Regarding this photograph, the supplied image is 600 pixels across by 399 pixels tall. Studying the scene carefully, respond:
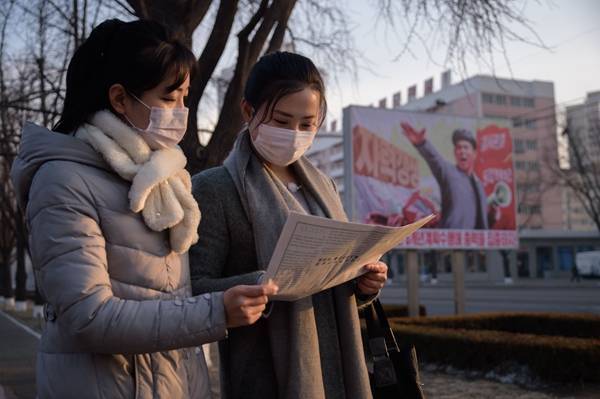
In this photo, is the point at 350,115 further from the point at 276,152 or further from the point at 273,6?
the point at 276,152

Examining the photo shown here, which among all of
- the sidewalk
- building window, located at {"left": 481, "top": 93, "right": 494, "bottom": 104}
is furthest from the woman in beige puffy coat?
building window, located at {"left": 481, "top": 93, "right": 494, "bottom": 104}

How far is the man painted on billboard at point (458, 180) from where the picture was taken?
554 inches

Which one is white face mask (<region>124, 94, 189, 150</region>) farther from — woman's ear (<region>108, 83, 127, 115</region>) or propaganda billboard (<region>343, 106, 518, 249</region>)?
propaganda billboard (<region>343, 106, 518, 249</region>)

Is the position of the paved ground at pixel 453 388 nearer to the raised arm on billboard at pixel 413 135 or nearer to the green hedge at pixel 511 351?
the green hedge at pixel 511 351

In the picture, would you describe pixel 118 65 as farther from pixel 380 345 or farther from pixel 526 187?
pixel 526 187

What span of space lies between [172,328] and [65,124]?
66 cm

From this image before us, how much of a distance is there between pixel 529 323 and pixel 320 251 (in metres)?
10.00

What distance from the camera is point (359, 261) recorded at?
1938 millimetres

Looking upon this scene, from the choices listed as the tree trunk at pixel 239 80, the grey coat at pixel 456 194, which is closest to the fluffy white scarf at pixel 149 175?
the tree trunk at pixel 239 80

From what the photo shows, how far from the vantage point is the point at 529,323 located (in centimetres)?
1083

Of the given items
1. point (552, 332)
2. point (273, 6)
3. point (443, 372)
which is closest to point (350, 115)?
point (552, 332)

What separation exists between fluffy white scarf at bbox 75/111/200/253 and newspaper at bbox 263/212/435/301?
0.27 metres

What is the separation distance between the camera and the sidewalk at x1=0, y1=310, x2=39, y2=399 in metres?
7.41

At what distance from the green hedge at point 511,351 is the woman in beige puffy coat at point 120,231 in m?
5.90
